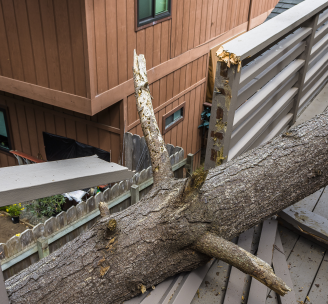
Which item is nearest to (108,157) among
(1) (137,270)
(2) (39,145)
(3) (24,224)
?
(2) (39,145)

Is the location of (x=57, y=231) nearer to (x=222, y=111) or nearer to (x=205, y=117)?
(x=222, y=111)

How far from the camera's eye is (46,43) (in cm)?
479

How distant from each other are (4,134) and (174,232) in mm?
6220

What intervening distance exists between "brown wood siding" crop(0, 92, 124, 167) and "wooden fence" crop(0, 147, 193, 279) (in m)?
1.81

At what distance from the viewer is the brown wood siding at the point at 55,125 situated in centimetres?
567

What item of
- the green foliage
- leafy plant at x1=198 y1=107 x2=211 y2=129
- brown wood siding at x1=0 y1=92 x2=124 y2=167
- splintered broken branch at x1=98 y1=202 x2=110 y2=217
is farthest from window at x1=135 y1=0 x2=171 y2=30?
splintered broken branch at x1=98 y1=202 x2=110 y2=217

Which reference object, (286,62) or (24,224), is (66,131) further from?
(286,62)

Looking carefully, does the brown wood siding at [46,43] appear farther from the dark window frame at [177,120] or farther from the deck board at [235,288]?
the deck board at [235,288]

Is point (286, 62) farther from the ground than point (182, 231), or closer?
farther from the ground

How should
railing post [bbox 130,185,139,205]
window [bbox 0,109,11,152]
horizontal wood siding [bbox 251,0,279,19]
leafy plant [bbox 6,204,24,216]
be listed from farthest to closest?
horizontal wood siding [bbox 251,0,279,19] < window [bbox 0,109,11,152] < leafy plant [bbox 6,204,24,216] < railing post [bbox 130,185,139,205]

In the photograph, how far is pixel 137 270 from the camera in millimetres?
1661

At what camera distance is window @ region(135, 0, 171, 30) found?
530 centimetres

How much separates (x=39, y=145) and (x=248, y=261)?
557 cm

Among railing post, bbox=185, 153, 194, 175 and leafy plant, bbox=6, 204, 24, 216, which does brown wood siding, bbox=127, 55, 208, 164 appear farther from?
leafy plant, bbox=6, 204, 24, 216
